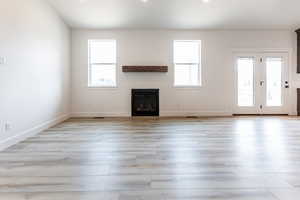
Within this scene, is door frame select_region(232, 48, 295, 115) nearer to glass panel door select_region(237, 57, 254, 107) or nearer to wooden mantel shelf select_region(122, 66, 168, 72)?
glass panel door select_region(237, 57, 254, 107)

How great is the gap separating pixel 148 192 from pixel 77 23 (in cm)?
592

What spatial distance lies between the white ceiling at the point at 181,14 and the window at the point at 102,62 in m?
0.55

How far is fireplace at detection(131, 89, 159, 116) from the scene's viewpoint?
7234 millimetres

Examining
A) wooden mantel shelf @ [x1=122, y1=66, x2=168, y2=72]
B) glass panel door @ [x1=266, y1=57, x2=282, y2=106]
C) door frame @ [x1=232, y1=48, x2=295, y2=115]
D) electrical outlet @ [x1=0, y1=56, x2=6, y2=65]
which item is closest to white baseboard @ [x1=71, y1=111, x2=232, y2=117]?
door frame @ [x1=232, y1=48, x2=295, y2=115]

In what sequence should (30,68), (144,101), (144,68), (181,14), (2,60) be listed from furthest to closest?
1. (144,101)
2. (144,68)
3. (181,14)
4. (30,68)
5. (2,60)

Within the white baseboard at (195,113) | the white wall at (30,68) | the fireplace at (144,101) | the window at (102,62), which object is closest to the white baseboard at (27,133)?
the white wall at (30,68)

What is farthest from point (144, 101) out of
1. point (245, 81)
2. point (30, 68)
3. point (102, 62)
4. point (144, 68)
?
point (30, 68)

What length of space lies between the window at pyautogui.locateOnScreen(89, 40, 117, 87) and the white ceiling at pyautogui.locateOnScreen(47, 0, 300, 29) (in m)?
0.55

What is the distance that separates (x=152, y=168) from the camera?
254 centimetres

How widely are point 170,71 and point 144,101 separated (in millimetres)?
1205

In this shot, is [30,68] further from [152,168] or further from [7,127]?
[152,168]

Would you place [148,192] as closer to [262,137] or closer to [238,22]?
[262,137]

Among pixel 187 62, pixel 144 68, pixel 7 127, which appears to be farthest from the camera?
pixel 187 62

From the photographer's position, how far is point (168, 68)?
729 cm
